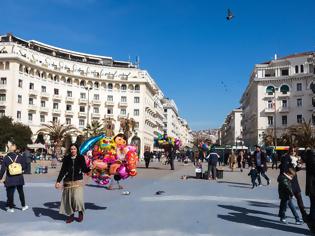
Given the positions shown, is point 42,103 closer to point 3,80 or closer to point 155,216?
point 3,80

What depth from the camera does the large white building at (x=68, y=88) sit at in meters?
60.6

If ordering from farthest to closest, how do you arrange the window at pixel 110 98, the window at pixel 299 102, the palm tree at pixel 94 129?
the window at pixel 110 98
the window at pixel 299 102
the palm tree at pixel 94 129

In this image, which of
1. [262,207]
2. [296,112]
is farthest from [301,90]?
[262,207]

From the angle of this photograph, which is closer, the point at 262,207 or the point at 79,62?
the point at 262,207

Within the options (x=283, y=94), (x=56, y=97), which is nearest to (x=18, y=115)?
(x=56, y=97)

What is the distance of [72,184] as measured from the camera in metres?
7.85

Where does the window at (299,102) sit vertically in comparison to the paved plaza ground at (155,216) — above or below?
above

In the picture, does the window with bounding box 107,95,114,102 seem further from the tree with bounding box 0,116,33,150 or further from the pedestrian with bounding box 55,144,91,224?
the pedestrian with bounding box 55,144,91,224

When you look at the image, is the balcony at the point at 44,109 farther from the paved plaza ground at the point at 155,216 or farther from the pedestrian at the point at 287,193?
the pedestrian at the point at 287,193

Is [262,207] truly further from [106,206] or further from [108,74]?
[108,74]

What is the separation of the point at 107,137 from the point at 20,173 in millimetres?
2529

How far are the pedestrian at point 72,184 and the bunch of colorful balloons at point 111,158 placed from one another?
1.45 m

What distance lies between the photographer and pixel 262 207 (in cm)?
1040

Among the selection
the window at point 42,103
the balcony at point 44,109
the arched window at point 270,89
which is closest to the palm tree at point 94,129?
the balcony at point 44,109
